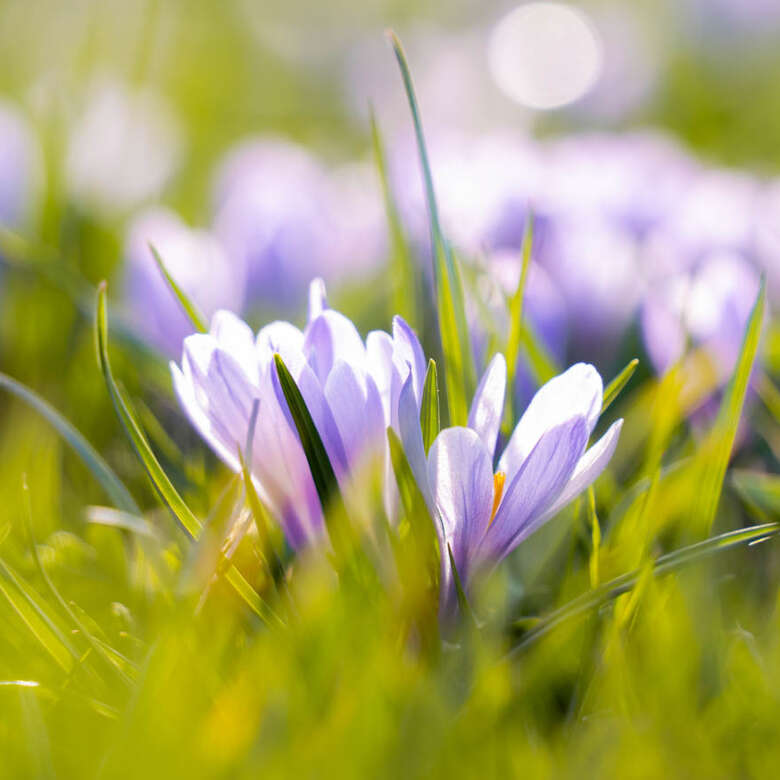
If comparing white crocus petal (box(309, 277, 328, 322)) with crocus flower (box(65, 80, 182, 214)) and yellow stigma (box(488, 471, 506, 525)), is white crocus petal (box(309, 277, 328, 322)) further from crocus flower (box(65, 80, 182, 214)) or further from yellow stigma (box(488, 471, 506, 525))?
crocus flower (box(65, 80, 182, 214))

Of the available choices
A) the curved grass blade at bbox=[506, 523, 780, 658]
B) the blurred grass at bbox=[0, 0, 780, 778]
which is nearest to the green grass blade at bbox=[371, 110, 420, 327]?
the blurred grass at bbox=[0, 0, 780, 778]

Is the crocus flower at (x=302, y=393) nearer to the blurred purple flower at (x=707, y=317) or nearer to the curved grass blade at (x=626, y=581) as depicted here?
the curved grass blade at (x=626, y=581)

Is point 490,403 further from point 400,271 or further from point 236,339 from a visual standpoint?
point 400,271

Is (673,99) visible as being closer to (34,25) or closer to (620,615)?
(34,25)

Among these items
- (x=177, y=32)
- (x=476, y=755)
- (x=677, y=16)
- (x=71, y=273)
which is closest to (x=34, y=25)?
(x=71, y=273)

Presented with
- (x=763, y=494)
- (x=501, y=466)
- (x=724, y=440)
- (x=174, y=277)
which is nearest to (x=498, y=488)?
(x=501, y=466)

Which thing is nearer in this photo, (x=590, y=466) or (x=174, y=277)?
(x=590, y=466)
